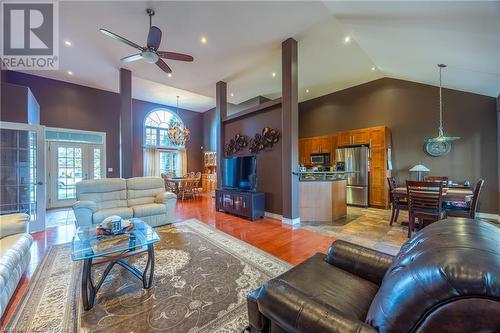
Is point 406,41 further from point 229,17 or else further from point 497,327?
point 497,327

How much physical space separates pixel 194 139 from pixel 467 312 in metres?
10.2

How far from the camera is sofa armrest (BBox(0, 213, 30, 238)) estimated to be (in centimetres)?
230

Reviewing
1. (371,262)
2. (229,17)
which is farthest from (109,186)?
(371,262)

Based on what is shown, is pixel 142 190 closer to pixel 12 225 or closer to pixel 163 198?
pixel 163 198

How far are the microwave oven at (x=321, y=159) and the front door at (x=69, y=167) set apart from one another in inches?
285

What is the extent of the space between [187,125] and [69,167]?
4734 millimetres

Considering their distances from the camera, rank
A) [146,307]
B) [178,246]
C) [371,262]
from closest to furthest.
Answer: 1. [371,262]
2. [146,307]
3. [178,246]

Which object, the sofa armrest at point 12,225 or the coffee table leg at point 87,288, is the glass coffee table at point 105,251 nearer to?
the coffee table leg at point 87,288

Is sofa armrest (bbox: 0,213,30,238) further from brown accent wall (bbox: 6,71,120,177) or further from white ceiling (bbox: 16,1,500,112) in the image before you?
brown accent wall (bbox: 6,71,120,177)

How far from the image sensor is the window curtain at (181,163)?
376 inches

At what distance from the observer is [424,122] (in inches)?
212

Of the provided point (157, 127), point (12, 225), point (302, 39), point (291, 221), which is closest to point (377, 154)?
point (291, 221)

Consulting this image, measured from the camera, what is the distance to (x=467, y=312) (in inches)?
23.9

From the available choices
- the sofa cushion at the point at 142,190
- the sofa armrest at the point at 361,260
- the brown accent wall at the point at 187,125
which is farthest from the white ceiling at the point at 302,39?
the sofa armrest at the point at 361,260
